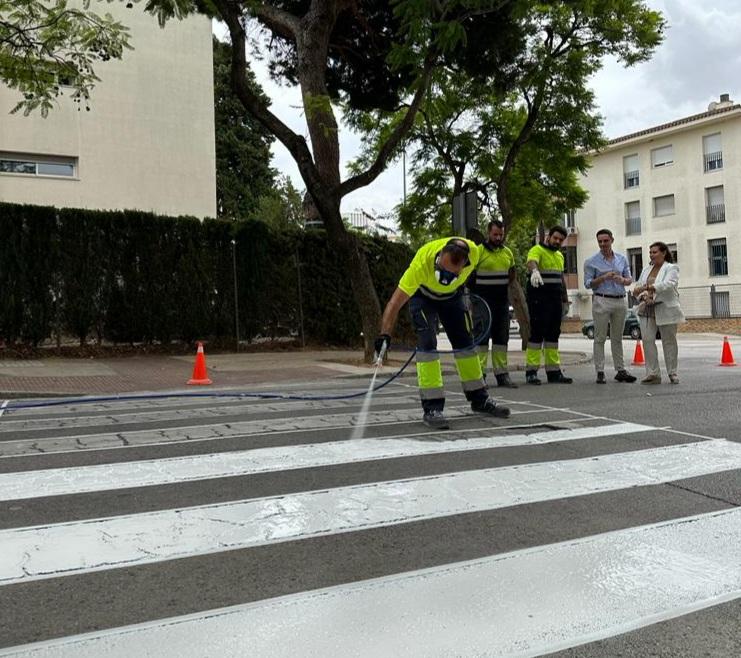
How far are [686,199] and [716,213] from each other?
1.99 metres

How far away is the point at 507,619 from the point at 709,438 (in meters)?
3.80

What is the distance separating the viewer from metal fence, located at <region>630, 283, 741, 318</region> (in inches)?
1487

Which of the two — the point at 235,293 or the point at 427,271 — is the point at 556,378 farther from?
the point at 235,293

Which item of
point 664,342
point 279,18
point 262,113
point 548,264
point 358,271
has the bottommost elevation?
point 664,342

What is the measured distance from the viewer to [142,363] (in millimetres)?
14523

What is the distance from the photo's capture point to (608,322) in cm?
1016

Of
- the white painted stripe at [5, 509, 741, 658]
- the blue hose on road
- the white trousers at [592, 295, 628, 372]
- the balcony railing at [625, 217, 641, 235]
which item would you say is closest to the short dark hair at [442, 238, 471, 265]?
the blue hose on road

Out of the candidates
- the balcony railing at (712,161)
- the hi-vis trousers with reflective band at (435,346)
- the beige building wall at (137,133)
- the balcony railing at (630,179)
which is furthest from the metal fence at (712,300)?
the hi-vis trousers with reflective band at (435,346)

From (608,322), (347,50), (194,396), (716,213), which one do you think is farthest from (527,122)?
(716,213)

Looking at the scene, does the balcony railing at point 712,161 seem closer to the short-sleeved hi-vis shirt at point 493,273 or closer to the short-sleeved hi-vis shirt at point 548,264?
the short-sleeved hi-vis shirt at point 548,264

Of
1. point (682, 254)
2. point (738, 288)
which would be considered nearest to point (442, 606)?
point (738, 288)

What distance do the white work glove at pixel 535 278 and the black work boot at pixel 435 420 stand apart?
3530 millimetres

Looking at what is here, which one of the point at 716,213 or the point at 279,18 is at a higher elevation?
the point at 279,18

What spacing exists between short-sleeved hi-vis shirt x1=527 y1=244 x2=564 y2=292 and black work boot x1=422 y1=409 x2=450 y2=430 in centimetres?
376
